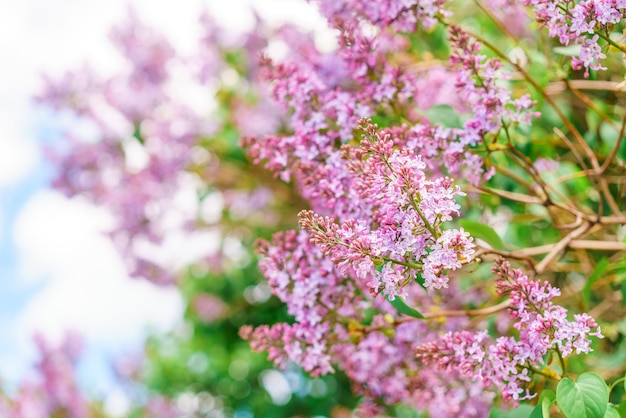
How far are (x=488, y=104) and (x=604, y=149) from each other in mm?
952

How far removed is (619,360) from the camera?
75.2 inches

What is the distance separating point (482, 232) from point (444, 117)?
26 centimetres

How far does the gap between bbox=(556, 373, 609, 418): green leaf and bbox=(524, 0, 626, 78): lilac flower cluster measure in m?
0.57

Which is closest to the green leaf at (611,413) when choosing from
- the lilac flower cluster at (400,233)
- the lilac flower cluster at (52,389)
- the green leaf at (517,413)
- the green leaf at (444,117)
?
the green leaf at (517,413)

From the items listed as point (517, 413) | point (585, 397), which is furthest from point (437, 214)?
point (517, 413)

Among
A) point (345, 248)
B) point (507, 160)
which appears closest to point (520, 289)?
point (345, 248)

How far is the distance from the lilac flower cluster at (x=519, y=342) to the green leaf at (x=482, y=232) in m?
0.21

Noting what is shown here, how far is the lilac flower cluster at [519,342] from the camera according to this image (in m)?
1.08

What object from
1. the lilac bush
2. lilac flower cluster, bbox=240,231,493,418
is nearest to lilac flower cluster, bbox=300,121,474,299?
the lilac bush

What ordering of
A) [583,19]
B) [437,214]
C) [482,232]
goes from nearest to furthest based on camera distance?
[437,214] → [583,19] → [482,232]

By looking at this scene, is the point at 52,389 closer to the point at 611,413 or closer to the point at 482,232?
the point at 482,232

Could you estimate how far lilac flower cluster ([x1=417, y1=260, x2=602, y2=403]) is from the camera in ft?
3.56

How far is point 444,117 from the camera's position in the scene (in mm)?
1390

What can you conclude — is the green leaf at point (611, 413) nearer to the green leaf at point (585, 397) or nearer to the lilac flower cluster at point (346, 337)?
the green leaf at point (585, 397)
